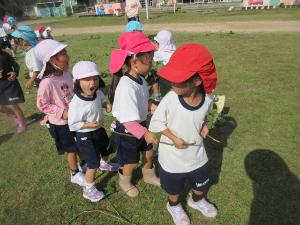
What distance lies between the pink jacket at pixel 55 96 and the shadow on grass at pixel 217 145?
208 cm

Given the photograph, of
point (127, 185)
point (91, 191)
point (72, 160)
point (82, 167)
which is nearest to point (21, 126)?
point (82, 167)

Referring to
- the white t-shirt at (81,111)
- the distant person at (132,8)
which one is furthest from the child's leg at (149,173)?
the distant person at (132,8)

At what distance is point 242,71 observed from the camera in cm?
783

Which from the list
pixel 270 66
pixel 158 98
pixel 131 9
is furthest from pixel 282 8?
pixel 158 98

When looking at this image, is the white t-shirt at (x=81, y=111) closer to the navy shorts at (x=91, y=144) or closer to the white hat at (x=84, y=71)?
the navy shorts at (x=91, y=144)

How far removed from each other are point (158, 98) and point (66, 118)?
117 inches

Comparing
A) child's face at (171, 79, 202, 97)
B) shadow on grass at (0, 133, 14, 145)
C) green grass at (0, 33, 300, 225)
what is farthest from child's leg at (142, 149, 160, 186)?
shadow on grass at (0, 133, 14, 145)

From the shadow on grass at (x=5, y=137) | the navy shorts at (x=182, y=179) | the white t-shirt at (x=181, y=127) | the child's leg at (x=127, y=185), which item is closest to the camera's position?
the white t-shirt at (x=181, y=127)

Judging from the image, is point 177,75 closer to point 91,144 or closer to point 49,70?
point 91,144

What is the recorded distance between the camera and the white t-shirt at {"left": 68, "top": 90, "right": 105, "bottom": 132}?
3.12 meters

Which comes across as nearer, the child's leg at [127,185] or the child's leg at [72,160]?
the child's leg at [127,185]

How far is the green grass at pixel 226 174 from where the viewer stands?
332cm

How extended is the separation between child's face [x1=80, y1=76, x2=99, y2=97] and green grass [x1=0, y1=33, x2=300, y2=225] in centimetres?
135

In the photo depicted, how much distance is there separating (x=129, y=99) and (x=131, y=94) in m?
0.06
